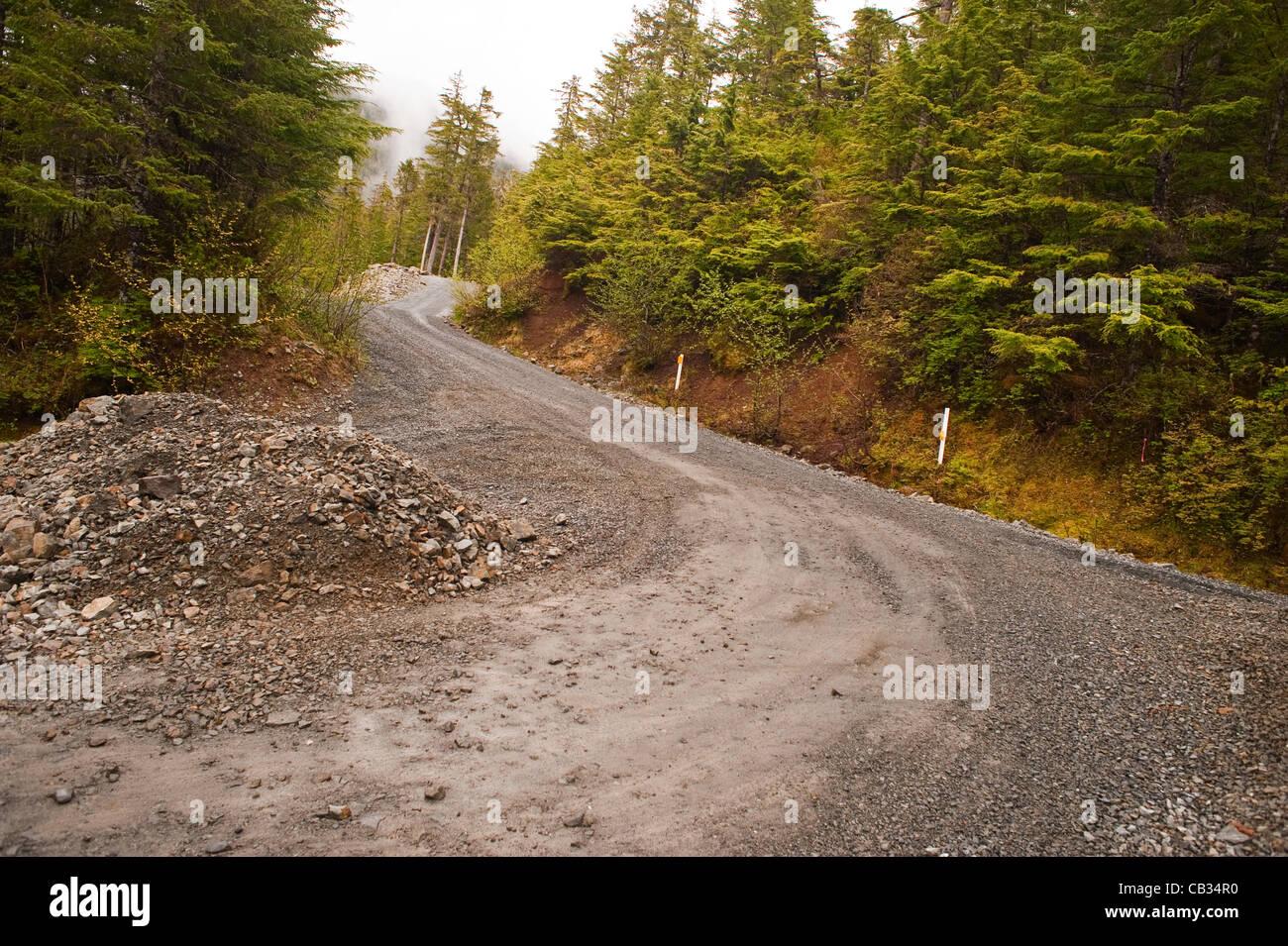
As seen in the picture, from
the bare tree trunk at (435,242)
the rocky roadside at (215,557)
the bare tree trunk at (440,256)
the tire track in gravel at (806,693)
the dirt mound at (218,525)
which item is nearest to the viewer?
the tire track in gravel at (806,693)

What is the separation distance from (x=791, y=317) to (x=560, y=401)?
7.14m

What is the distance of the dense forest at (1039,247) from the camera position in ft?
32.1

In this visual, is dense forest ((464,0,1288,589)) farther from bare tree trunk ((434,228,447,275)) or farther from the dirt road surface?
bare tree trunk ((434,228,447,275))

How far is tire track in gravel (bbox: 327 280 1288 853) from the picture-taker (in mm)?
3477

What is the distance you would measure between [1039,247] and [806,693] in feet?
34.9

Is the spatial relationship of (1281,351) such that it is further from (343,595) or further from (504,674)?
(343,595)

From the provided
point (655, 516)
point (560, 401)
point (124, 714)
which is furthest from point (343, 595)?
point (560, 401)

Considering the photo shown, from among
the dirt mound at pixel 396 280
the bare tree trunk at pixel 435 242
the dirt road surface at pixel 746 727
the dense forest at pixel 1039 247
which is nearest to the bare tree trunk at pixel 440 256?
the bare tree trunk at pixel 435 242

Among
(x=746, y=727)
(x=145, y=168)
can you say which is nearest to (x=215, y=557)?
(x=746, y=727)

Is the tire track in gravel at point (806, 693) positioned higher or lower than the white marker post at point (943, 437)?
lower

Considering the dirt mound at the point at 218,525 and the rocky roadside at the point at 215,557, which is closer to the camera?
the rocky roadside at the point at 215,557

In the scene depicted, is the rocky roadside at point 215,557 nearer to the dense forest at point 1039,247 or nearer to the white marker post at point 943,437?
the white marker post at point 943,437

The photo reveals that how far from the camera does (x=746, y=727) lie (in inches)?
172

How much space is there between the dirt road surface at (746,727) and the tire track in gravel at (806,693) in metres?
0.02
